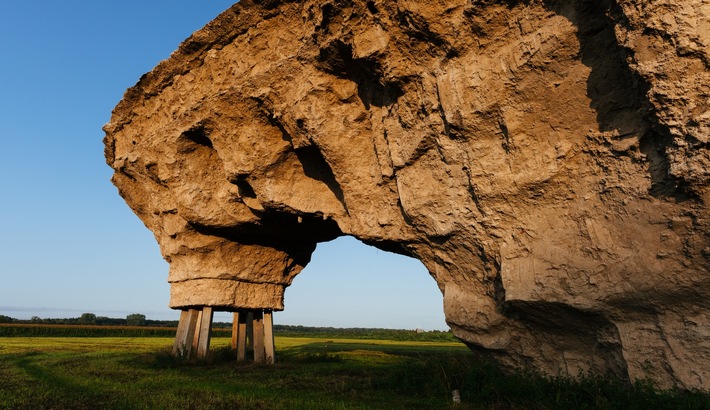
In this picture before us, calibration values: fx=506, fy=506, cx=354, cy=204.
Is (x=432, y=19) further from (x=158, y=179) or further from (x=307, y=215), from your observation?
(x=158, y=179)

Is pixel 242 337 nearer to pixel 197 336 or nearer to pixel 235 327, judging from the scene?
pixel 235 327

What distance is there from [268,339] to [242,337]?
962mm

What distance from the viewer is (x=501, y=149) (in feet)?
23.7

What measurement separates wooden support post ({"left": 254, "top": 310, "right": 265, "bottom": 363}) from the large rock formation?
3.53 meters

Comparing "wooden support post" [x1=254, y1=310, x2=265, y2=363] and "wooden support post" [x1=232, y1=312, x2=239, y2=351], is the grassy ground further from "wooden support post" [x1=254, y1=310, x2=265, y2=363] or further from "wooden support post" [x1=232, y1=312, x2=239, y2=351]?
"wooden support post" [x1=232, y1=312, x2=239, y2=351]

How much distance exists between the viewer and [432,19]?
738cm

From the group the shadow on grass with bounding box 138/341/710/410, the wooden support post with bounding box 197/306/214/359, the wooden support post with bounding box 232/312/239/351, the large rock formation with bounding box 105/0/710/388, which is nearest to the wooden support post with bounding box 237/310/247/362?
the wooden support post with bounding box 232/312/239/351

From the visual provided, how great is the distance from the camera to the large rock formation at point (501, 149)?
5590mm

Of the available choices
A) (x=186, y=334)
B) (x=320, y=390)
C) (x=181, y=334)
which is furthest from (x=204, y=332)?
(x=320, y=390)

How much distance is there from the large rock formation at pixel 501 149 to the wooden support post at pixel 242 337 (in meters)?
3.72

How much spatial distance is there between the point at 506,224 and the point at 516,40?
2.56 meters

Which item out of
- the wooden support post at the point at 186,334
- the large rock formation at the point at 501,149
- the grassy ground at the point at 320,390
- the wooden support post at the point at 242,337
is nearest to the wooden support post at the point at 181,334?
the wooden support post at the point at 186,334

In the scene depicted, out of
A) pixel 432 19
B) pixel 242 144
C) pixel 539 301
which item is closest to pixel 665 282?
pixel 539 301

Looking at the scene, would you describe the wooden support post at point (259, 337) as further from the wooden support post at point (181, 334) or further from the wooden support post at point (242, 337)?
the wooden support post at point (181, 334)
